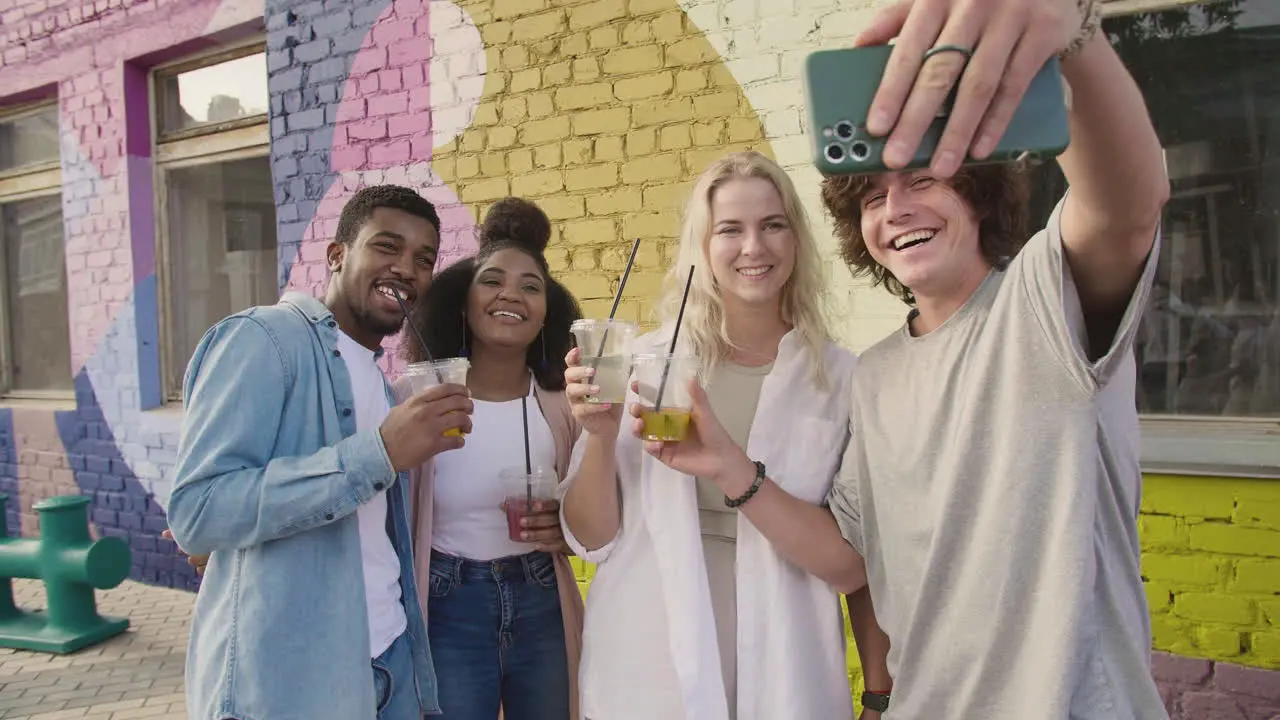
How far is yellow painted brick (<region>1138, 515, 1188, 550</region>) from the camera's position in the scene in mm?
2545

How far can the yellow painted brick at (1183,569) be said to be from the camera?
2512 millimetres

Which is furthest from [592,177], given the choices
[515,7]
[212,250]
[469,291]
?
[212,250]

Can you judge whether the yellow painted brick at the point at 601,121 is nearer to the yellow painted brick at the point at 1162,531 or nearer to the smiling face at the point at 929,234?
the smiling face at the point at 929,234

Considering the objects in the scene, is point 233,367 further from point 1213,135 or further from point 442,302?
point 1213,135

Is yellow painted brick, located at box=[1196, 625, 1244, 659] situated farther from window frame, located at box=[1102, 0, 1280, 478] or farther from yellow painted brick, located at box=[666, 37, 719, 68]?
yellow painted brick, located at box=[666, 37, 719, 68]

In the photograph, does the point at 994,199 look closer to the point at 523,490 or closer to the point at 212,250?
the point at 523,490

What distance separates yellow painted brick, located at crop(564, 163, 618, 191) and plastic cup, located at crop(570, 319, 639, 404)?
5.84 ft

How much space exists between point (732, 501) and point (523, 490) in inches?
24.4

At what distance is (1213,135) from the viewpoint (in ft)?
8.88

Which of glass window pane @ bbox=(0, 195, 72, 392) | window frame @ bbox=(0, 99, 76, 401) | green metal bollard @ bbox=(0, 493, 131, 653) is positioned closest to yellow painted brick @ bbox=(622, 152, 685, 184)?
green metal bollard @ bbox=(0, 493, 131, 653)

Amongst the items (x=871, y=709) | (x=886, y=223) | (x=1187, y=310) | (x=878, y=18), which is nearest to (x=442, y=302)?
(x=886, y=223)

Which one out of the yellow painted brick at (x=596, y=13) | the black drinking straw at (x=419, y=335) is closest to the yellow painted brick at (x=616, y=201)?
the yellow painted brick at (x=596, y=13)

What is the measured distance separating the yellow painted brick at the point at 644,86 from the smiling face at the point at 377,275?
1602 mm

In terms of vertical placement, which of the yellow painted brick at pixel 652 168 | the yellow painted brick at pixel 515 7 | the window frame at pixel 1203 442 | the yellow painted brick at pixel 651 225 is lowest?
the window frame at pixel 1203 442
